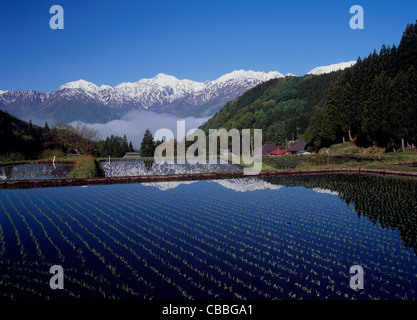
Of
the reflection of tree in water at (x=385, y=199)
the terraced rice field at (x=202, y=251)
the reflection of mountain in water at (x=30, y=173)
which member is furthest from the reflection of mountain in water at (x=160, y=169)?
the terraced rice field at (x=202, y=251)

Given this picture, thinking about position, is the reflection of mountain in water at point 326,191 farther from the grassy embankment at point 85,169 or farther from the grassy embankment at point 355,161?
the grassy embankment at point 85,169

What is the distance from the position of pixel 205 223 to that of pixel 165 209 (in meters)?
4.34

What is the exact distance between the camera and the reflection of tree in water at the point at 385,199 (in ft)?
48.2

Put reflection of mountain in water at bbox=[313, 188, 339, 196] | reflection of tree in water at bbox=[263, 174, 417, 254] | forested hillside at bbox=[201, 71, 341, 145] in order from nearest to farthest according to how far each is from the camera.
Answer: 1. reflection of tree in water at bbox=[263, 174, 417, 254]
2. reflection of mountain in water at bbox=[313, 188, 339, 196]
3. forested hillside at bbox=[201, 71, 341, 145]

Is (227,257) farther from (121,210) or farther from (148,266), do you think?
(121,210)

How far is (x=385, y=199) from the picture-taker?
20484 mm

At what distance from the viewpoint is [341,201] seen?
21.0m

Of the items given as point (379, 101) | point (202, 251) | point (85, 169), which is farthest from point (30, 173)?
point (379, 101)

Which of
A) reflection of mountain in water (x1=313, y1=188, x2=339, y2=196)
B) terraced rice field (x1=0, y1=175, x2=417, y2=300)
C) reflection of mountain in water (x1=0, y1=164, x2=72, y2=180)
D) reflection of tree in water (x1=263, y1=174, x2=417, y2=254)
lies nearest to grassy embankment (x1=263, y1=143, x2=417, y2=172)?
reflection of tree in water (x1=263, y1=174, x2=417, y2=254)

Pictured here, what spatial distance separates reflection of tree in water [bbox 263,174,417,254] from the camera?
14688mm

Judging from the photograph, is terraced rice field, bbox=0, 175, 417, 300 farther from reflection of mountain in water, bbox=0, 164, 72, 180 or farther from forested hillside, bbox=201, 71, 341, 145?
forested hillside, bbox=201, 71, 341, 145

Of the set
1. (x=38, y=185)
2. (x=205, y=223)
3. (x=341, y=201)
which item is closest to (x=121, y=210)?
(x=205, y=223)

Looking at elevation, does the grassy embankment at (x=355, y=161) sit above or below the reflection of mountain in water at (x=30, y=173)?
above

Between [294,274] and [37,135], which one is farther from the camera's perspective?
[37,135]
